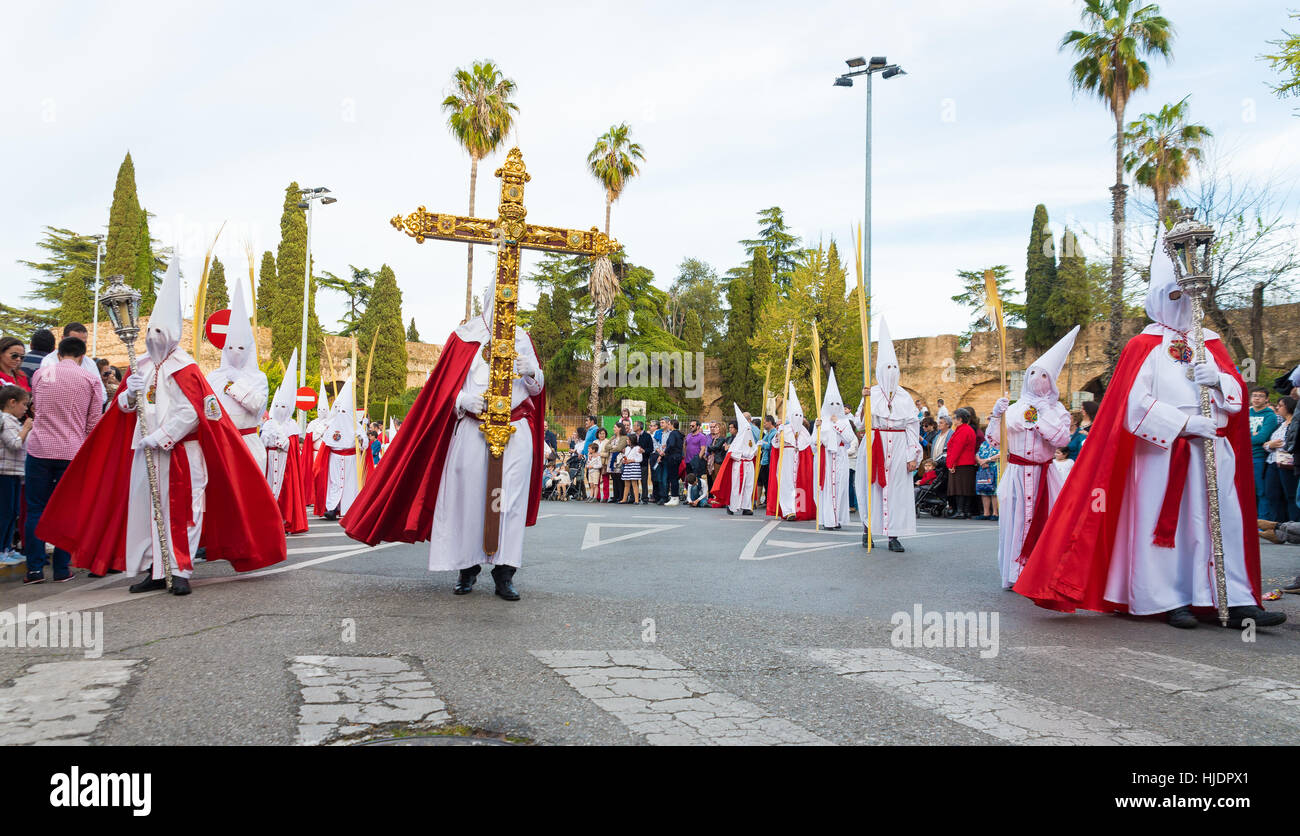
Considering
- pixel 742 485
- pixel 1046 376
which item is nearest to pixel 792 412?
pixel 742 485

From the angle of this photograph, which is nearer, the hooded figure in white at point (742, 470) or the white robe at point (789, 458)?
the white robe at point (789, 458)

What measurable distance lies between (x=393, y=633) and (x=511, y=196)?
3.31 meters

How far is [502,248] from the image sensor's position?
6555 millimetres

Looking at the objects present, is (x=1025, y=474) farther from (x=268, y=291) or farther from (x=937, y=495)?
(x=268, y=291)

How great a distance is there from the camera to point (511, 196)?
260 inches

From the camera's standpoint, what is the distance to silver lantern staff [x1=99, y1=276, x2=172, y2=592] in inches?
246

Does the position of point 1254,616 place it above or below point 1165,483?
below

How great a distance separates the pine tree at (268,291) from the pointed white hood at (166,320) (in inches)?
2006

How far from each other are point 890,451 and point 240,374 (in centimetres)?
698

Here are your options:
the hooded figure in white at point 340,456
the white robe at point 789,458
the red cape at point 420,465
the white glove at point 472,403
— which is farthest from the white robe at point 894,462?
the hooded figure in white at point 340,456

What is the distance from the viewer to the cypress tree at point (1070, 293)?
38.0 meters

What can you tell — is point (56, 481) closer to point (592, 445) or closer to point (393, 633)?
point (393, 633)

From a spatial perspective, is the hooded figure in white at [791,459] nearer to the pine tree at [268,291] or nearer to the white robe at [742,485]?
the white robe at [742,485]

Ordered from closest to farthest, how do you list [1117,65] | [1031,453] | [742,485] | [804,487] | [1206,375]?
[1206,375] → [1031,453] → [804,487] → [742,485] → [1117,65]
